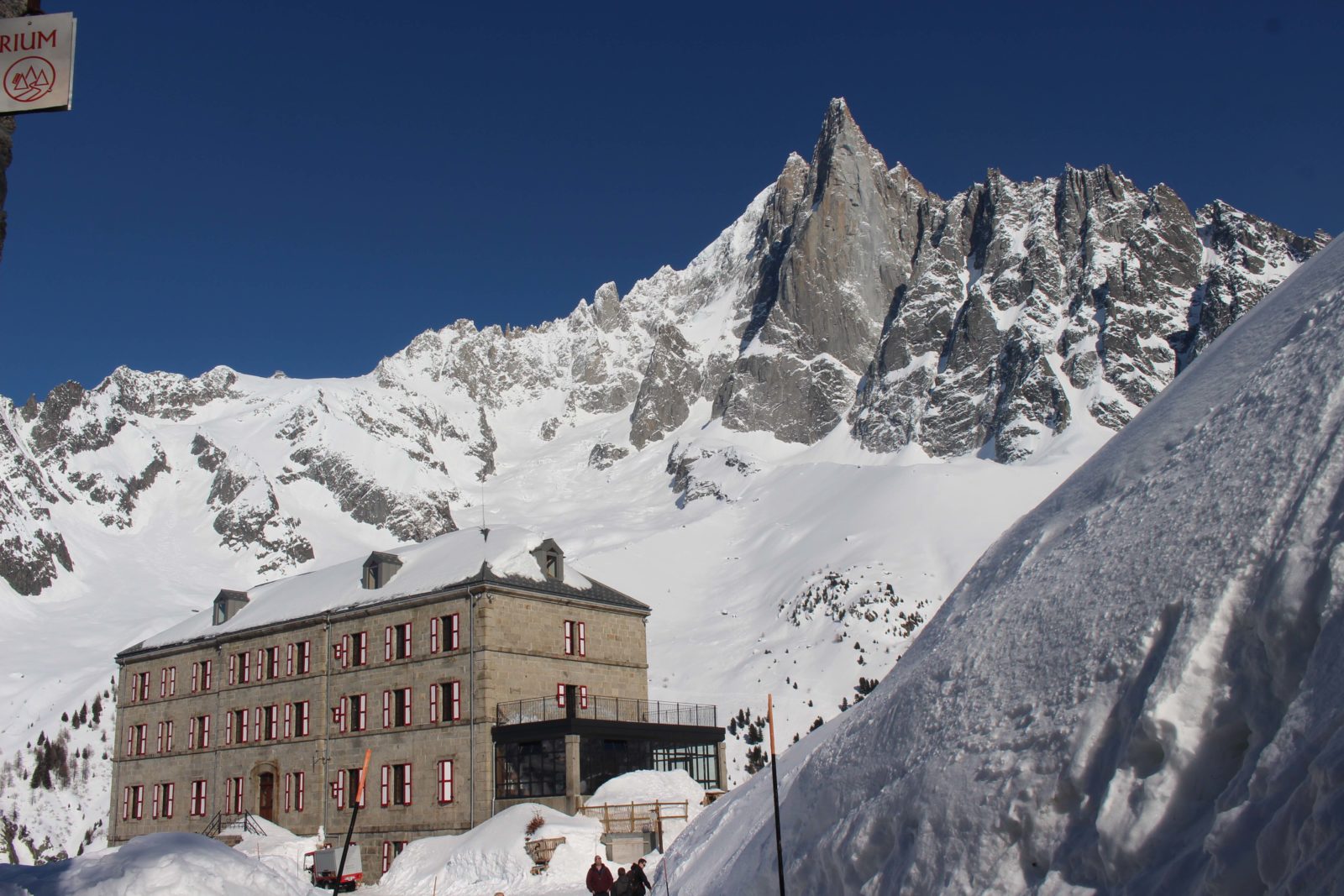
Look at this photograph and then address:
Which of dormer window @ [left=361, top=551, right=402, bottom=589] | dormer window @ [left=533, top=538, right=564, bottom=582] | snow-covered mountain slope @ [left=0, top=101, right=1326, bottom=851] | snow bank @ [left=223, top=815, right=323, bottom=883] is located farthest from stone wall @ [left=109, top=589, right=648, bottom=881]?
snow-covered mountain slope @ [left=0, top=101, right=1326, bottom=851]

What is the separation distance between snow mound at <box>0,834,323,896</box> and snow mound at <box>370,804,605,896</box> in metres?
10.3

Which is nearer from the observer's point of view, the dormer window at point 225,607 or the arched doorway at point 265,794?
the arched doorway at point 265,794

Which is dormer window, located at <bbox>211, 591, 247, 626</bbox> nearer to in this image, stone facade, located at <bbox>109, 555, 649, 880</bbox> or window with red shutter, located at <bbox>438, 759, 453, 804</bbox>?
stone facade, located at <bbox>109, 555, 649, 880</bbox>

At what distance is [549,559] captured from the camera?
145ft

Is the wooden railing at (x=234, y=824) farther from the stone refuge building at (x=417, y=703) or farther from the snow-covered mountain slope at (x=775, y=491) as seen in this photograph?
the snow-covered mountain slope at (x=775, y=491)

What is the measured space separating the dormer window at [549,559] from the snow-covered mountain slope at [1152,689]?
30.9m

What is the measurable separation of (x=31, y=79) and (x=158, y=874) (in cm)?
1319

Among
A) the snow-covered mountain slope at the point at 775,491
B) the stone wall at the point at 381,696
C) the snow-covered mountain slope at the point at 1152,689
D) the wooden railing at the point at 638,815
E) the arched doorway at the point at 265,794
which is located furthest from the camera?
the snow-covered mountain slope at the point at 775,491

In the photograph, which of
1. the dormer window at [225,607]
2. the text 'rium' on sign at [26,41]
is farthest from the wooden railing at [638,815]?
the text 'rium' on sign at [26,41]

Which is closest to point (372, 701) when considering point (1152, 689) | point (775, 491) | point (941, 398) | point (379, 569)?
point (379, 569)

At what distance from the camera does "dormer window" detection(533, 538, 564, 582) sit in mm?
44031

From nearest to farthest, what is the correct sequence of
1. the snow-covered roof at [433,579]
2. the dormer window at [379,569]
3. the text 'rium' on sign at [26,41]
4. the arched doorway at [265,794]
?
1. the text 'rium' on sign at [26,41]
2. the snow-covered roof at [433,579]
3. the dormer window at [379,569]
4. the arched doorway at [265,794]

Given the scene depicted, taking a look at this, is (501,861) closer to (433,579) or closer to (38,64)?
(433,579)

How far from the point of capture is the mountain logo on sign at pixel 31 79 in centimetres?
968
